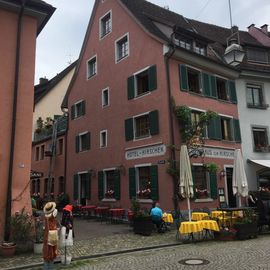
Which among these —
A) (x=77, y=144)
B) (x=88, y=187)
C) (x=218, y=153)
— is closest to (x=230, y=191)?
(x=218, y=153)

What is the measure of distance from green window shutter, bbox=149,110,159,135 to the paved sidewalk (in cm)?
488

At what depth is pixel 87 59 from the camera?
2530 centimetres

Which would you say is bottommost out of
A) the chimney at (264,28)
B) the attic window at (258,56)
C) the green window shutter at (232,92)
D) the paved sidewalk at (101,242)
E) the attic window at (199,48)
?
the paved sidewalk at (101,242)

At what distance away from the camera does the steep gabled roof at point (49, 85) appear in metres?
32.3

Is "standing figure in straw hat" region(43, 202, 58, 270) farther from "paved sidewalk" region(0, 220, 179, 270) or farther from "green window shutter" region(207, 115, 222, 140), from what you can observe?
"green window shutter" region(207, 115, 222, 140)

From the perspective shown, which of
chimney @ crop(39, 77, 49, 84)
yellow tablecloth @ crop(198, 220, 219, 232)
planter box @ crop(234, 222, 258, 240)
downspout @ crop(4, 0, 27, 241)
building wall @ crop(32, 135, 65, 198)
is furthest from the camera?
chimney @ crop(39, 77, 49, 84)

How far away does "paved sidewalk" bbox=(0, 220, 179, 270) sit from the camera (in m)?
9.67

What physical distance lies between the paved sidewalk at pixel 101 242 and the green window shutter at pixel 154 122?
4.88m

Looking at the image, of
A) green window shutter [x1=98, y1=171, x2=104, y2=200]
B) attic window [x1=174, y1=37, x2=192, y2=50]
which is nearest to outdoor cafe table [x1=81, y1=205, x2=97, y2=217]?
green window shutter [x1=98, y1=171, x2=104, y2=200]

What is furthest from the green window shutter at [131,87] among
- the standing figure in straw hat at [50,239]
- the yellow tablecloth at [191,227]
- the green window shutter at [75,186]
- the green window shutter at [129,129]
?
the standing figure in straw hat at [50,239]

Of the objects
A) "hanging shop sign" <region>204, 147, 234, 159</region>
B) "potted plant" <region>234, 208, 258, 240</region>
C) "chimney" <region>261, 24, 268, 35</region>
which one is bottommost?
"potted plant" <region>234, 208, 258, 240</region>

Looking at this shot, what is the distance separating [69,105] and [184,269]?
20.3m

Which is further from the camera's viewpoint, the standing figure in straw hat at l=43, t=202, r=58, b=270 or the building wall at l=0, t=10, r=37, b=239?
the building wall at l=0, t=10, r=37, b=239

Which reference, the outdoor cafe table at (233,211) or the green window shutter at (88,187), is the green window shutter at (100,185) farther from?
the outdoor cafe table at (233,211)
